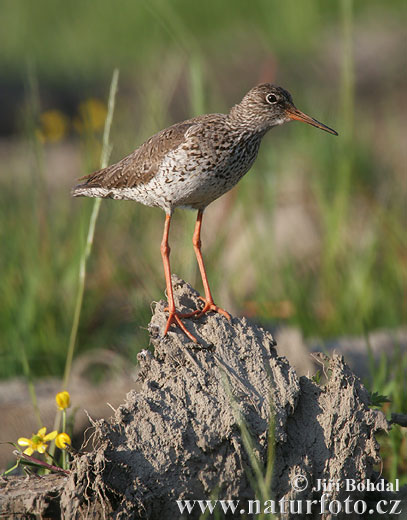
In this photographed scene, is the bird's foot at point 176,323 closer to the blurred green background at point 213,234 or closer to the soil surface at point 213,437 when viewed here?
the soil surface at point 213,437

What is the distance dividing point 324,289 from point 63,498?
13.2ft

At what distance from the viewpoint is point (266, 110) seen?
3.52 metres

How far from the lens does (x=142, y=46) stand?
1590 centimetres

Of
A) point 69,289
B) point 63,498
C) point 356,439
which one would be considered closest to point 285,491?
point 356,439

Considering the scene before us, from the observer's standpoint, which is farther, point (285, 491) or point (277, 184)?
point (277, 184)

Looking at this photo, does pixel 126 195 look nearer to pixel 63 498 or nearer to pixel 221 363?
pixel 221 363

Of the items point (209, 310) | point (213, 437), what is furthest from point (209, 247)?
point (213, 437)

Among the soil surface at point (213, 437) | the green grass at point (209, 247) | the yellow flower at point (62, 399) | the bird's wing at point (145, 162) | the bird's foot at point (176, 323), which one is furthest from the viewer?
the green grass at point (209, 247)

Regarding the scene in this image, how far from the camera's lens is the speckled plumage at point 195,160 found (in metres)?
3.34

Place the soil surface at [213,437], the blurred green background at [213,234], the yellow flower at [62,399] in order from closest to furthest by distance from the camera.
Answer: the soil surface at [213,437], the yellow flower at [62,399], the blurred green background at [213,234]

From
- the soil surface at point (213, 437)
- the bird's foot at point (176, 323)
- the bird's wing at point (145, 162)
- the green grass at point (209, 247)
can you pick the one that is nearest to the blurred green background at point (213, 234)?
the green grass at point (209, 247)

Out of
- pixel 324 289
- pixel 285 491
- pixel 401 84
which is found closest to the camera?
pixel 285 491

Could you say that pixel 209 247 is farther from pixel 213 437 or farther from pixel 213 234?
pixel 213 437

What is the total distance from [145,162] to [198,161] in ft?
1.01
